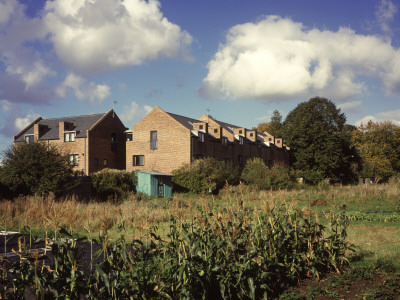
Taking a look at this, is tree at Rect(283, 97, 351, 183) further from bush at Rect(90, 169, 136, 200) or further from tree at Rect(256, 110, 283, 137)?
bush at Rect(90, 169, 136, 200)

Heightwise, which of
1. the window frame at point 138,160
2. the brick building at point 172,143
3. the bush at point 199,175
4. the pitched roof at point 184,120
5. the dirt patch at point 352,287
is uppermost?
the pitched roof at point 184,120

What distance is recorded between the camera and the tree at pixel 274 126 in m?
62.9

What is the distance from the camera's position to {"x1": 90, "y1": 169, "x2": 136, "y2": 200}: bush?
30906mm

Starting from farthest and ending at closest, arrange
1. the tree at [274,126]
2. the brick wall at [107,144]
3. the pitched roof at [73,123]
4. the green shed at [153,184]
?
the tree at [274,126]
the pitched roof at [73,123]
the brick wall at [107,144]
the green shed at [153,184]

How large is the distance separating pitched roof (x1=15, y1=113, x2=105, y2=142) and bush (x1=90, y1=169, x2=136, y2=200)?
455 inches

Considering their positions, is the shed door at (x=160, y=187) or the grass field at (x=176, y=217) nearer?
the grass field at (x=176, y=217)

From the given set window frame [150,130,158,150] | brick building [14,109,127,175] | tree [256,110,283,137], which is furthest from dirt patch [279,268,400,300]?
tree [256,110,283,137]

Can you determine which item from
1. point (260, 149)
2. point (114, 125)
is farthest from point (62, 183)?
point (260, 149)

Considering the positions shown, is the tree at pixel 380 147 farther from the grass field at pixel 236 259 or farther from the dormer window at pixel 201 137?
the grass field at pixel 236 259

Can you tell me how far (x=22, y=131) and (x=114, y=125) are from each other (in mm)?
12588

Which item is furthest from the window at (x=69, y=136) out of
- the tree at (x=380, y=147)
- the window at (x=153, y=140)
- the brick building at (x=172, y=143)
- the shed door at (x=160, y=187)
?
the tree at (x=380, y=147)

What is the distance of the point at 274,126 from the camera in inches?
2603

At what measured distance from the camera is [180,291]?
5023 millimetres

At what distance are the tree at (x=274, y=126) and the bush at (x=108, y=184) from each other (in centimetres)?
3450
